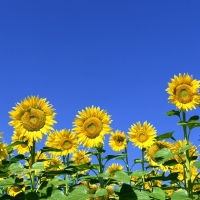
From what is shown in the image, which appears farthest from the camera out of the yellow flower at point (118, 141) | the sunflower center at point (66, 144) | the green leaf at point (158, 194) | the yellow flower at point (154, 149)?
the yellow flower at point (118, 141)

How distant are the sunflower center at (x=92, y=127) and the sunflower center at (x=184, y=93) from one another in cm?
170

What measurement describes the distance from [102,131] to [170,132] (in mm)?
1306

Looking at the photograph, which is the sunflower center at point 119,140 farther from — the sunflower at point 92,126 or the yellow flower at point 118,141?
the sunflower at point 92,126

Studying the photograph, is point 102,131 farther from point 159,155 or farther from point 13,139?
point 13,139

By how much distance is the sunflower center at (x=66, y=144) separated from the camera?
9.55 meters

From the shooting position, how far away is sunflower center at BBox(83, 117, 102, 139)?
7.50m

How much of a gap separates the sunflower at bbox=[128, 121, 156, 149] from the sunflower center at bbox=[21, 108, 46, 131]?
3.32 metres

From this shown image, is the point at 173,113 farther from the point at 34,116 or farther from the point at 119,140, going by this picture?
the point at 119,140

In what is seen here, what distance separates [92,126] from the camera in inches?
301

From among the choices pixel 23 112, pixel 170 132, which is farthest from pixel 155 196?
pixel 23 112

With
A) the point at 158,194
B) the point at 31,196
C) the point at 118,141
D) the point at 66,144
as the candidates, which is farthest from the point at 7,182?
the point at 118,141

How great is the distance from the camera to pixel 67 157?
9.49 meters

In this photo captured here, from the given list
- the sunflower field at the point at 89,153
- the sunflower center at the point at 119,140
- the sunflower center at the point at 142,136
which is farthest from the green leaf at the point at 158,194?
the sunflower center at the point at 119,140

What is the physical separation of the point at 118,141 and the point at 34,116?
12.9 ft
